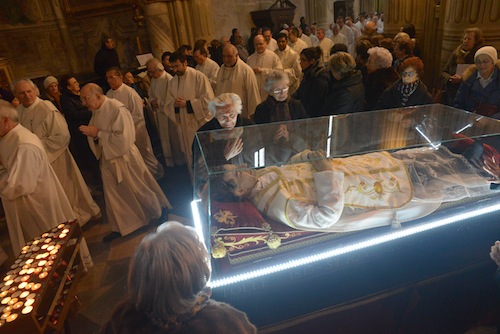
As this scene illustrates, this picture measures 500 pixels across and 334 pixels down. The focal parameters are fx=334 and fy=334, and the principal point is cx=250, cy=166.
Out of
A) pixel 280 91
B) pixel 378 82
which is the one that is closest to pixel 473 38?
pixel 378 82

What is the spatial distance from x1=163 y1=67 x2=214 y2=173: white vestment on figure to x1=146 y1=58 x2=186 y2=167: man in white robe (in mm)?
306

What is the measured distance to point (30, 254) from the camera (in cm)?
260

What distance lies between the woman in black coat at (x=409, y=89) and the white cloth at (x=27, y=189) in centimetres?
375

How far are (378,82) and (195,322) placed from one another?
164 inches

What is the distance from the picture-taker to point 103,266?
3641 mm

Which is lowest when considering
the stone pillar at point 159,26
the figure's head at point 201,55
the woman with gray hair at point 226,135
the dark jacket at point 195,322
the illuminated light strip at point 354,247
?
the illuminated light strip at point 354,247

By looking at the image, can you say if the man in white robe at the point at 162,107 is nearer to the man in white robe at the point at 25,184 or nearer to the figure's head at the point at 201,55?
the figure's head at the point at 201,55

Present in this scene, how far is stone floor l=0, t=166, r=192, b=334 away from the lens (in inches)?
119

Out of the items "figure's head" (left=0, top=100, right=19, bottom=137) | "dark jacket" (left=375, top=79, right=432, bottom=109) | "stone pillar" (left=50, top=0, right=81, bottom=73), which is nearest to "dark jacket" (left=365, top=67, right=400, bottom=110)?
"dark jacket" (left=375, top=79, right=432, bottom=109)

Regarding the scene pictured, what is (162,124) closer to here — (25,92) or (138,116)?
(138,116)

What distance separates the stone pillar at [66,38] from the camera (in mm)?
10952

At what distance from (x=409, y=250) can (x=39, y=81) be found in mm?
11309

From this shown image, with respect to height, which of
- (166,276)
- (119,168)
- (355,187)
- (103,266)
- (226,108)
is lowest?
(103,266)

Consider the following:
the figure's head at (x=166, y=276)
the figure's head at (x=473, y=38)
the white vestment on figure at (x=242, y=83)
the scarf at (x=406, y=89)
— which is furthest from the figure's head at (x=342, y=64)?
the figure's head at (x=166, y=276)
